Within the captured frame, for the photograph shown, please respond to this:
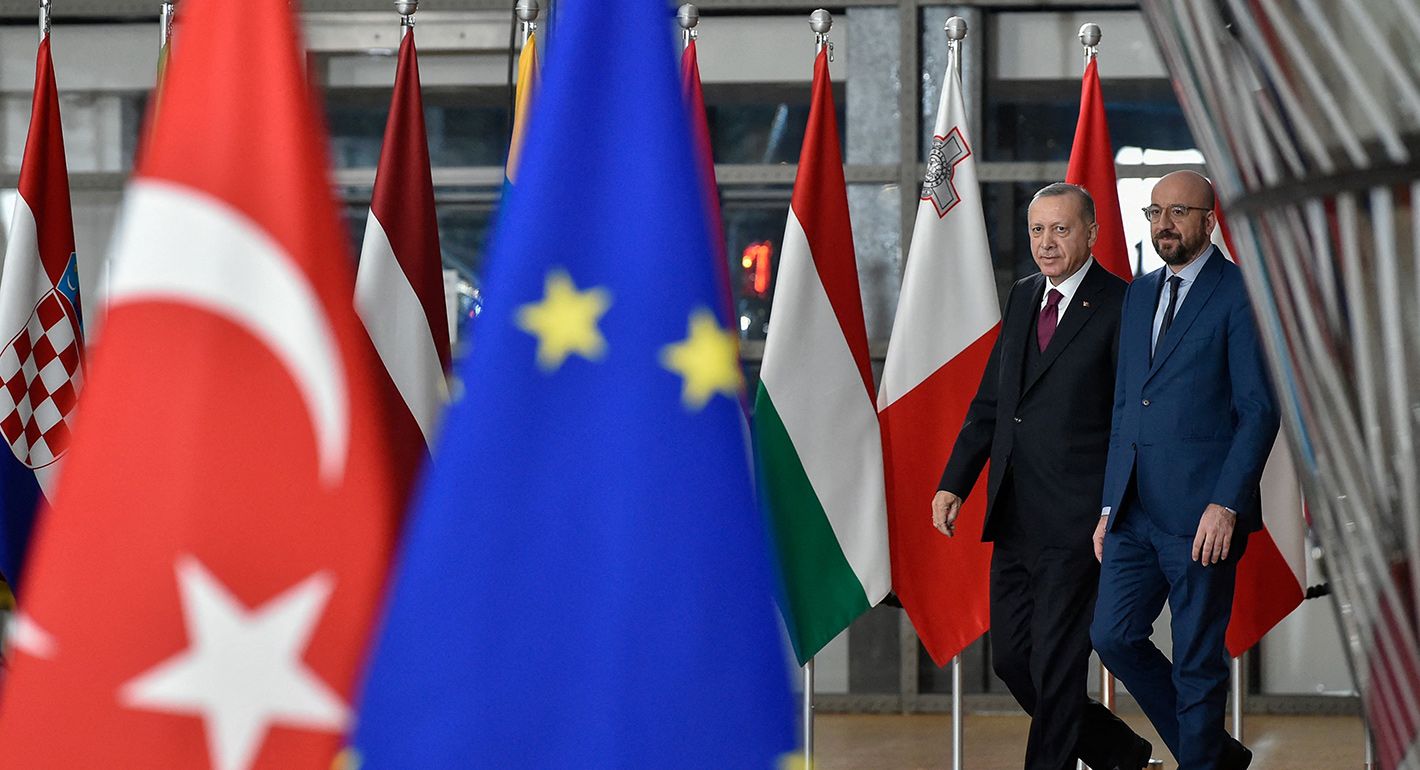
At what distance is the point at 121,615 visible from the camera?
1.27 m

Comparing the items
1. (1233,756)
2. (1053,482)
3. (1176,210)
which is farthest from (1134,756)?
(1176,210)

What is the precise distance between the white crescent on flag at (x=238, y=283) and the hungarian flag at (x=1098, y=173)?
147 inches

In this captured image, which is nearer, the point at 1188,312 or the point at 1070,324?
the point at 1188,312

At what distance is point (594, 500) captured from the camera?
134 cm

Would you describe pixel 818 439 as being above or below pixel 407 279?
below

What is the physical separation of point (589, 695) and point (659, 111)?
490 millimetres

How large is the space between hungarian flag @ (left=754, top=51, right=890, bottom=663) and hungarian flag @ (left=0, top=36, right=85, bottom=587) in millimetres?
2083

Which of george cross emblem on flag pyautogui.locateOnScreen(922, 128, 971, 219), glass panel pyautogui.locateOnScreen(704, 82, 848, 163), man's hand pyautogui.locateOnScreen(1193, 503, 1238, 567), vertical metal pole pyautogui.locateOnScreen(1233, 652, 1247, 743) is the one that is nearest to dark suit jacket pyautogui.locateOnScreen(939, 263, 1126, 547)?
man's hand pyautogui.locateOnScreen(1193, 503, 1238, 567)

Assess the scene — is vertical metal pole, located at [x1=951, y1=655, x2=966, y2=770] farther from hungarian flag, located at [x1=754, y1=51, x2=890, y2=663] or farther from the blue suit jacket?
the blue suit jacket

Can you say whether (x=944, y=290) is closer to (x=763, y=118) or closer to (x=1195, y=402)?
(x=1195, y=402)

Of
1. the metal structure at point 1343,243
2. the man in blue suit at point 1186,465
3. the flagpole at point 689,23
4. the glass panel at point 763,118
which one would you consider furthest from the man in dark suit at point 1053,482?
the metal structure at point 1343,243

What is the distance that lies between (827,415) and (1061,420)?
70 cm

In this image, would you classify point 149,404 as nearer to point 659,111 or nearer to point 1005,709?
point 659,111

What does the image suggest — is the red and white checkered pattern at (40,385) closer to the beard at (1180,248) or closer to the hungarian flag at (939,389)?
the hungarian flag at (939,389)
